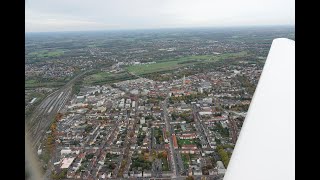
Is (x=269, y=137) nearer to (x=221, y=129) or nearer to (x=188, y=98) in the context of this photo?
(x=221, y=129)

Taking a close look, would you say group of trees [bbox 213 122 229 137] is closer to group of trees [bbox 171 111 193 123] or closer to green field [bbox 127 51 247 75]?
group of trees [bbox 171 111 193 123]

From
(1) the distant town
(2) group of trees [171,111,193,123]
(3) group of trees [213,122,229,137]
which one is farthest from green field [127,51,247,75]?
(3) group of trees [213,122,229,137]

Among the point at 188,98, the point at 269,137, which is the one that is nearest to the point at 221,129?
the point at 188,98

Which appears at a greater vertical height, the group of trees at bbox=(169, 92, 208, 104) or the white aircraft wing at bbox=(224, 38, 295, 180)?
the white aircraft wing at bbox=(224, 38, 295, 180)

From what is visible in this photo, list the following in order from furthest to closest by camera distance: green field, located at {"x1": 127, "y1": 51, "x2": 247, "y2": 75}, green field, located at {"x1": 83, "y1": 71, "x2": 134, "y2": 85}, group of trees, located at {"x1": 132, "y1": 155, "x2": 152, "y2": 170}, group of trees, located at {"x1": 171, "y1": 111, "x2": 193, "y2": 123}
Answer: green field, located at {"x1": 127, "y1": 51, "x2": 247, "y2": 75}
green field, located at {"x1": 83, "y1": 71, "x2": 134, "y2": 85}
group of trees, located at {"x1": 171, "y1": 111, "x2": 193, "y2": 123}
group of trees, located at {"x1": 132, "y1": 155, "x2": 152, "y2": 170}

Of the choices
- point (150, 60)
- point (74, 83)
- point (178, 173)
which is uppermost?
point (150, 60)
